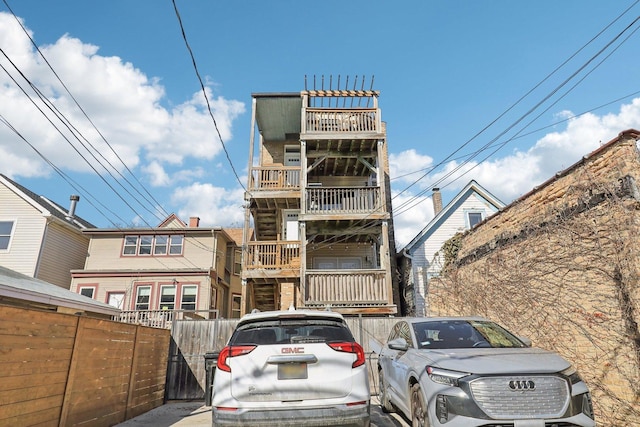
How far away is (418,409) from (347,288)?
8661 mm

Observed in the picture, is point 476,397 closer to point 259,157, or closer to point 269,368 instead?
point 269,368

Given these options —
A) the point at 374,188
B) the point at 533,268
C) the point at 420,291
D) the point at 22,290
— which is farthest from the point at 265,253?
the point at 533,268

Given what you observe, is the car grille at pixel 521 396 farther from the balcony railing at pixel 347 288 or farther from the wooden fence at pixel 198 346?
the balcony railing at pixel 347 288

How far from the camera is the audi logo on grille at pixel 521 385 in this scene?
375cm

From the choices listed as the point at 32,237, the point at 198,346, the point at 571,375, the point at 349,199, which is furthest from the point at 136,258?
the point at 571,375

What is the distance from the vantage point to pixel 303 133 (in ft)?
49.8

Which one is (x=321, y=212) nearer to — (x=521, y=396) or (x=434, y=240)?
(x=434, y=240)

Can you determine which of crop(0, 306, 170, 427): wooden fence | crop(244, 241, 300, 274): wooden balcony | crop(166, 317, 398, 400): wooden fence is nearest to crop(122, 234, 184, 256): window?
crop(244, 241, 300, 274): wooden balcony

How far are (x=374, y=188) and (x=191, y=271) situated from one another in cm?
1061

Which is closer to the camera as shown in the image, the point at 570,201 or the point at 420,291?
the point at 570,201

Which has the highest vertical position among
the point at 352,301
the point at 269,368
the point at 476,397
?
the point at 352,301

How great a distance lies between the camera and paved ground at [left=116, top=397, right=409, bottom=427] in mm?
6031

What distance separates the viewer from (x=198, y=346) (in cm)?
959

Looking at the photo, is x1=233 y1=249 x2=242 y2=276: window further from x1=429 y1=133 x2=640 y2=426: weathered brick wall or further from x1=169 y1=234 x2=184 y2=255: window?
x1=429 y1=133 x2=640 y2=426: weathered brick wall
